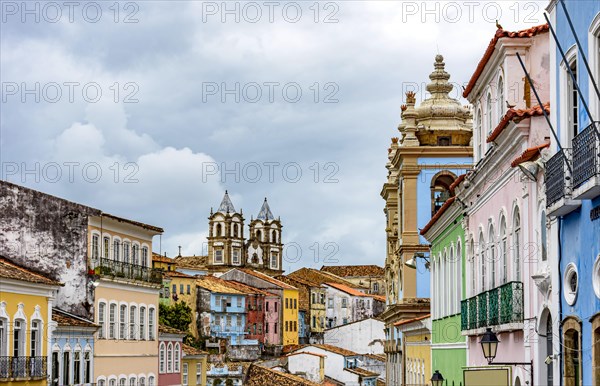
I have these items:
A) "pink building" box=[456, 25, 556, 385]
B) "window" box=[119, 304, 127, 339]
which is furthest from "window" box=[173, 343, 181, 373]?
"pink building" box=[456, 25, 556, 385]

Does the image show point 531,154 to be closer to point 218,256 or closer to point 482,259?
point 482,259

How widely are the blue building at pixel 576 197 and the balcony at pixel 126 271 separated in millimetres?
29438

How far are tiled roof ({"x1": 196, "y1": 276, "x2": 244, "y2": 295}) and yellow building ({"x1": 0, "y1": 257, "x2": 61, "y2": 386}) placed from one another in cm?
7586

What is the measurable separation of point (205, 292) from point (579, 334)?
10098cm

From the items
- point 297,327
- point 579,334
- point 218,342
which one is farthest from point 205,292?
point 579,334

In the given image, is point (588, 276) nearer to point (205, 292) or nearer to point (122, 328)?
point (122, 328)

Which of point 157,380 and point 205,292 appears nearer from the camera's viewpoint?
point 157,380

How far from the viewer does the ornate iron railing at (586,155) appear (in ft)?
47.3

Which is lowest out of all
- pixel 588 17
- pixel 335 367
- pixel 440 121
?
pixel 335 367

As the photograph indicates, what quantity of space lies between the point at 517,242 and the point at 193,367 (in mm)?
38258

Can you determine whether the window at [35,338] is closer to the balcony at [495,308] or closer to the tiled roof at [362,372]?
the balcony at [495,308]

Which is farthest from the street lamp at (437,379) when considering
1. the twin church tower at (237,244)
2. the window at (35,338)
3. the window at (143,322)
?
the twin church tower at (237,244)

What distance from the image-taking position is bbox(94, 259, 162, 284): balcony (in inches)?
1784

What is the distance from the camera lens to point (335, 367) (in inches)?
3413
